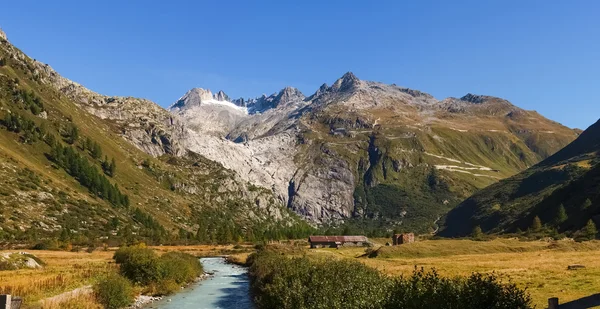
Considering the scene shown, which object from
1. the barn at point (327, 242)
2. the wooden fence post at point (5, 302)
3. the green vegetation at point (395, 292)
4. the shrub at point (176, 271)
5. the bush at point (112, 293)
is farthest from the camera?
the barn at point (327, 242)

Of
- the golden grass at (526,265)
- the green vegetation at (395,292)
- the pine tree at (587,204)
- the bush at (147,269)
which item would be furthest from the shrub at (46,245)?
the pine tree at (587,204)

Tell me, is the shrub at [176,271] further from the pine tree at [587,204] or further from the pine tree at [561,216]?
the pine tree at [587,204]

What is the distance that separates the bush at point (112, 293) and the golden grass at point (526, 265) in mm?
27324

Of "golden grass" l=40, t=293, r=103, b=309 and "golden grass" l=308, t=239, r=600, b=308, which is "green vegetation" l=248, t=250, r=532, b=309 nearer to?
"golden grass" l=308, t=239, r=600, b=308

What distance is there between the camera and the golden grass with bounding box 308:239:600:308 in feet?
133

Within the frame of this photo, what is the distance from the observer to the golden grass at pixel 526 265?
4062cm

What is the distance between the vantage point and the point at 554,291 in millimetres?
39719

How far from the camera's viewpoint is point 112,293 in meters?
47.8

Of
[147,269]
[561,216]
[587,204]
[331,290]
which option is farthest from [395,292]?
[561,216]

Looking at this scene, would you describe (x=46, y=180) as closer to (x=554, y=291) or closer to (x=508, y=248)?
(x=508, y=248)

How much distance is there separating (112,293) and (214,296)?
1658 centimetres

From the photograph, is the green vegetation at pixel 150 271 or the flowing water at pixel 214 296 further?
the green vegetation at pixel 150 271

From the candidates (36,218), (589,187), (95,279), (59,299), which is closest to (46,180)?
(36,218)

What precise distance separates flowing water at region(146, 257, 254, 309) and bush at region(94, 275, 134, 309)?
3.45m
